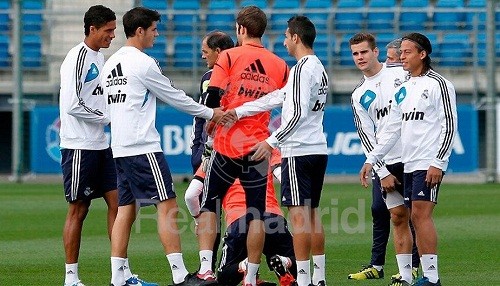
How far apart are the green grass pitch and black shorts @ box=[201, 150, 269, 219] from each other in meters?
1.21

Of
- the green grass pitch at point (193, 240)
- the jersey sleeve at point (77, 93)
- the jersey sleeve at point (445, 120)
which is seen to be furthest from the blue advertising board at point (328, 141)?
the jersey sleeve at point (445, 120)

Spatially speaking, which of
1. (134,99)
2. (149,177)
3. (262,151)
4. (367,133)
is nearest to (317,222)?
(262,151)

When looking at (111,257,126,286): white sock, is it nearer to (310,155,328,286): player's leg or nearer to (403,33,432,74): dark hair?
(310,155,328,286): player's leg

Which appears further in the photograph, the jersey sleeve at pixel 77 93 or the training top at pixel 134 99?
the jersey sleeve at pixel 77 93

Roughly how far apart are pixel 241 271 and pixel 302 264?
77 centimetres

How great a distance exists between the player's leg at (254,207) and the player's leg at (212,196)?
0.37ft

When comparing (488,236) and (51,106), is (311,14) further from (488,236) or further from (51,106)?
(488,236)

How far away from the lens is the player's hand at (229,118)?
949cm

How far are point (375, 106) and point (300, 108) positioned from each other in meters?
1.38

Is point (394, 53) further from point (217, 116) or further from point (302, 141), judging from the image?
point (217, 116)

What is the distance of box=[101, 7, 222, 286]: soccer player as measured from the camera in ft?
30.8

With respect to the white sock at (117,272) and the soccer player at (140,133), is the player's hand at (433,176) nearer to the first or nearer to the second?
the soccer player at (140,133)

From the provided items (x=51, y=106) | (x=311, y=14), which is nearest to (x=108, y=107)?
(x=51, y=106)

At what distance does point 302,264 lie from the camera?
947cm
